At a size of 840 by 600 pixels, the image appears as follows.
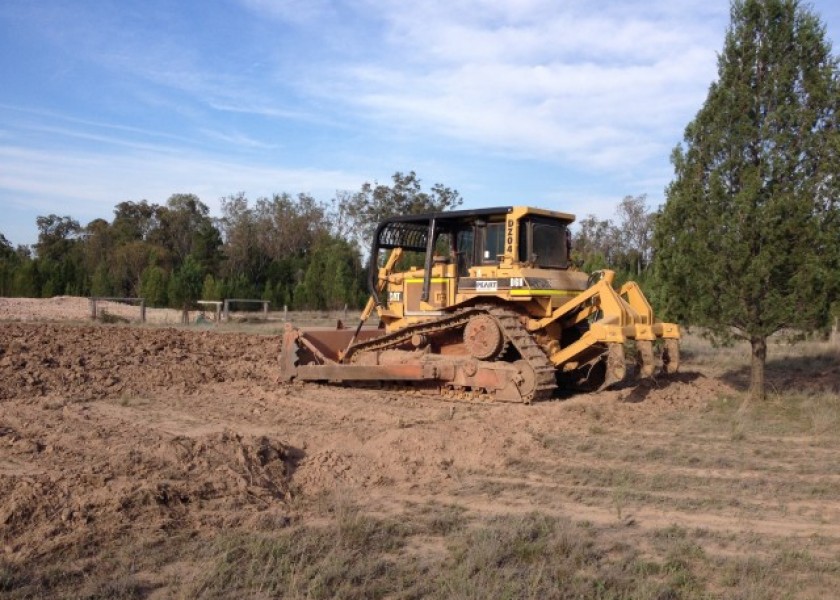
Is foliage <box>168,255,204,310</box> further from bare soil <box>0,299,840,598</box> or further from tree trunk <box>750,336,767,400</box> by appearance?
tree trunk <box>750,336,767,400</box>

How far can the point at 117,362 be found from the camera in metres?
14.3

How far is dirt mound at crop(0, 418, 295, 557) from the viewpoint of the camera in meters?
5.25

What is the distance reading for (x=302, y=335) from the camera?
43.7 ft

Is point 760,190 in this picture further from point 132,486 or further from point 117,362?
point 117,362

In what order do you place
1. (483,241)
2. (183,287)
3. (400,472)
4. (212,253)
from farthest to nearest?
(212,253) → (183,287) → (483,241) → (400,472)

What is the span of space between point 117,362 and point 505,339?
7.29m

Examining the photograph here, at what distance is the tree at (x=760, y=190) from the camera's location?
1106 centimetres

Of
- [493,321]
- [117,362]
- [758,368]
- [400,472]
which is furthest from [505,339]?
[117,362]

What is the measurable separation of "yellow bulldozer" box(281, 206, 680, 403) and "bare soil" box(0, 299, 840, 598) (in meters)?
0.50

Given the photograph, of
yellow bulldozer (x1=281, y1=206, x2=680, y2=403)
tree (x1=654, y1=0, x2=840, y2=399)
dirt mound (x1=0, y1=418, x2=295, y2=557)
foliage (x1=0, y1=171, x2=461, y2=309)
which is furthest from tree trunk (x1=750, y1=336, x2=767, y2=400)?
foliage (x1=0, y1=171, x2=461, y2=309)

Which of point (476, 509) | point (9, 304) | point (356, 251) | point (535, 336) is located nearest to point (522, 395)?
point (535, 336)

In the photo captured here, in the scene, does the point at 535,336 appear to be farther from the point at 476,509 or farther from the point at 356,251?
the point at 356,251

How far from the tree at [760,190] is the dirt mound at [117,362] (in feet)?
24.2

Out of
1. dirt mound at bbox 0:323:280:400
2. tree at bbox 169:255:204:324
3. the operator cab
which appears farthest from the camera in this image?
tree at bbox 169:255:204:324
